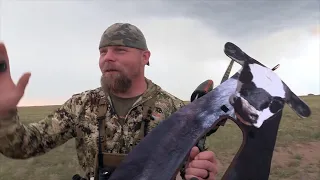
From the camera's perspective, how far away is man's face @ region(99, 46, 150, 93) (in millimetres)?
3602

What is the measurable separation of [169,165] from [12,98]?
3.65 ft

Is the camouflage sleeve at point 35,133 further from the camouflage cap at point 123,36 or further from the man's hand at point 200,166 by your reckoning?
the man's hand at point 200,166

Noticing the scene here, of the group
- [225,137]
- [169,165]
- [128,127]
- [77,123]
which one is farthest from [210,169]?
[225,137]

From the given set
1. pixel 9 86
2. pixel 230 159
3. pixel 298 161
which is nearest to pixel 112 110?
pixel 9 86

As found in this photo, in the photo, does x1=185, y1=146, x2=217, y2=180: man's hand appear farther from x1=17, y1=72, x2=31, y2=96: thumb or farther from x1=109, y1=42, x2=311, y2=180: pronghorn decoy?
x1=17, y1=72, x2=31, y2=96: thumb

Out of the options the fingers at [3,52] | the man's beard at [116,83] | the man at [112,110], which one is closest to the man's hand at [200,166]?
the man at [112,110]

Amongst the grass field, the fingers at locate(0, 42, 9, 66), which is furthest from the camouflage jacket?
the grass field

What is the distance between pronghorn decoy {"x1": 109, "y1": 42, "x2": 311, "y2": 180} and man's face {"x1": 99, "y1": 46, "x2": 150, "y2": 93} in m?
0.80

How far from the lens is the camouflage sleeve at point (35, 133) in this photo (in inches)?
116

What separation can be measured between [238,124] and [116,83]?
3.87 feet

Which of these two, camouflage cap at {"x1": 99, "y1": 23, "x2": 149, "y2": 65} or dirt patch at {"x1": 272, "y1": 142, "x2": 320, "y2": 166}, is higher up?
camouflage cap at {"x1": 99, "y1": 23, "x2": 149, "y2": 65}

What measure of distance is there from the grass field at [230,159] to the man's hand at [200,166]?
10077 millimetres

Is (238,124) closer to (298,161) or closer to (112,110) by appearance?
(112,110)

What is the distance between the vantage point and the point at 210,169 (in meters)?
2.94
